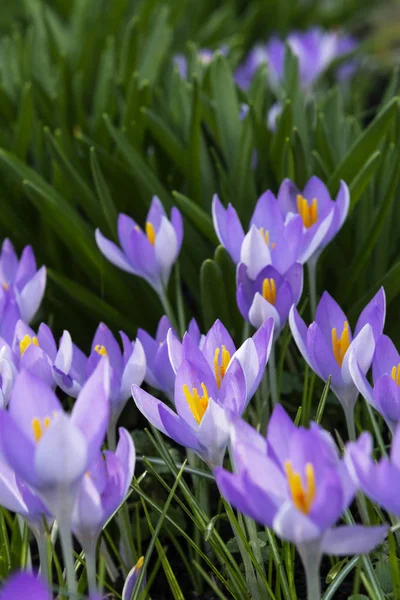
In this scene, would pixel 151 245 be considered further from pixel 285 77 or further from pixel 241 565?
pixel 285 77

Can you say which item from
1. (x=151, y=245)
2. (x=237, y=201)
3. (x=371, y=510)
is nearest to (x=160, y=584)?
(x=371, y=510)

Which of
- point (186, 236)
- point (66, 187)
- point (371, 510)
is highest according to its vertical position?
point (66, 187)

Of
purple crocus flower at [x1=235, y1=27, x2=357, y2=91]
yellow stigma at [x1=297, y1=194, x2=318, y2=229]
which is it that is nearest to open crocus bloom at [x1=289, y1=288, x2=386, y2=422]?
yellow stigma at [x1=297, y1=194, x2=318, y2=229]

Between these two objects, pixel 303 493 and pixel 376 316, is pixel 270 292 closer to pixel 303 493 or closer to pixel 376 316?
pixel 376 316

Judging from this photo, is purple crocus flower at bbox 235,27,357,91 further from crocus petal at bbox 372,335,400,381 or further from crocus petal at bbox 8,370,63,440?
crocus petal at bbox 8,370,63,440

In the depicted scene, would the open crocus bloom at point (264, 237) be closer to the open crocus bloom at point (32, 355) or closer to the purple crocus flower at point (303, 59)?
the open crocus bloom at point (32, 355)

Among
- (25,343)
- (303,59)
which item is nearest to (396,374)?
(25,343)
